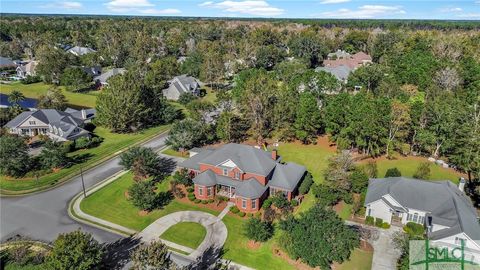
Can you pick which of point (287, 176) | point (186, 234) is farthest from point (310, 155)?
point (186, 234)

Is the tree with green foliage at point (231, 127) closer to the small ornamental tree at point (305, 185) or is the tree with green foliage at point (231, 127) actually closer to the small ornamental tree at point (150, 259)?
the small ornamental tree at point (305, 185)

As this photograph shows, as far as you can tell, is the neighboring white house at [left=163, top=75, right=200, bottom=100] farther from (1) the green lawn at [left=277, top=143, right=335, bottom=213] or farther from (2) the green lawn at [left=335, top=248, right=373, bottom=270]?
(2) the green lawn at [left=335, top=248, right=373, bottom=270]

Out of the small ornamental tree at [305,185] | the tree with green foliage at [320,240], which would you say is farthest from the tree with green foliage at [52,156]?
the tree with green foliage at [320,240]

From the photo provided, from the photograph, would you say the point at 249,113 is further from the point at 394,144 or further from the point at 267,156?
the point at 394,144

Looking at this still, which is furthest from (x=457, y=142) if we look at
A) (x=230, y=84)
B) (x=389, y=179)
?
(x=230, y=84)

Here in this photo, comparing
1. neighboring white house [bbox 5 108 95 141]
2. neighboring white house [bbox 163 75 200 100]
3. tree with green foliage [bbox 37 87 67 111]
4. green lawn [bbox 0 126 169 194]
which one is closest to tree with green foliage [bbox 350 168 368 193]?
green lawn [bbox 0 126 169 194]

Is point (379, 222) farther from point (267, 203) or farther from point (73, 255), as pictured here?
point (73, 255)
